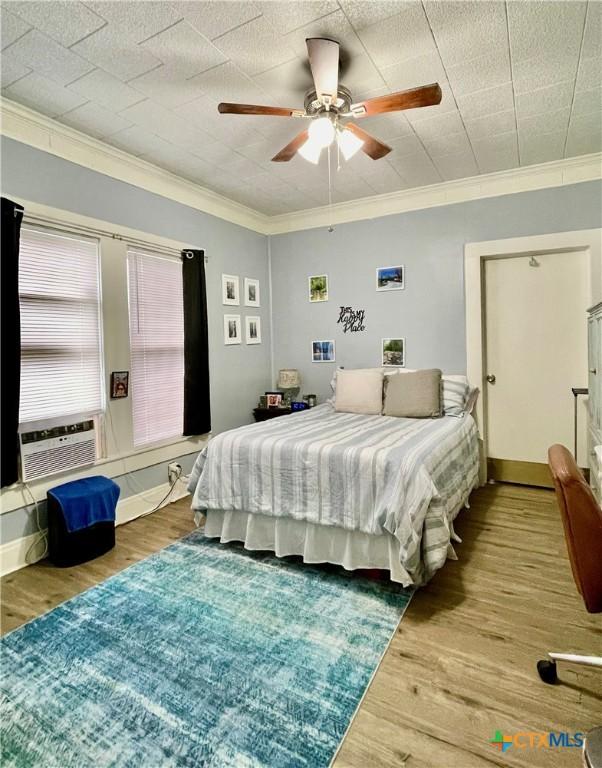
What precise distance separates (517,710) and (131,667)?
1445mm

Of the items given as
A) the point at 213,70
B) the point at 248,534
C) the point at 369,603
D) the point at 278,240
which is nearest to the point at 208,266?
the point at 278,240

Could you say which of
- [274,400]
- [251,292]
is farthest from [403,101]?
[274,400]

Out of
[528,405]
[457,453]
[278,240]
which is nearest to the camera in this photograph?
[457,453]

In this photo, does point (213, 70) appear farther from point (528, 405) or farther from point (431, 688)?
point (528, 405)

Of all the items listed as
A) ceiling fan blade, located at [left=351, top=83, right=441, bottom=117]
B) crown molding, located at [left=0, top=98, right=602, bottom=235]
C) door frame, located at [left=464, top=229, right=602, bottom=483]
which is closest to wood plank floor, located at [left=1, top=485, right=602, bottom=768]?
door frame, located at [left=464, top=229, right=602, bottom=483]

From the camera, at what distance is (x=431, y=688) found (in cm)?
158

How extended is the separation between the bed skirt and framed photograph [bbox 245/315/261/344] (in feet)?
7.10

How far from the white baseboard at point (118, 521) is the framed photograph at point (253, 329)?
1.66 meters

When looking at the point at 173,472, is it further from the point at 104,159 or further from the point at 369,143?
the point at 369,143

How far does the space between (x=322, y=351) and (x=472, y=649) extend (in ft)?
10.5

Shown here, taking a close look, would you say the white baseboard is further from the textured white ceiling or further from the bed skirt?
the textured white ceiling

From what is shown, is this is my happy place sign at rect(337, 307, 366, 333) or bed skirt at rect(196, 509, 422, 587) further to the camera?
this is my happy place sign at rect(337, 307, 366, 333)

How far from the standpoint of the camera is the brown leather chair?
134cm

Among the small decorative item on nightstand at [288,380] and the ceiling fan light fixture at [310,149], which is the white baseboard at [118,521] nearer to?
the small decorative item on nightstand at [288,380]
